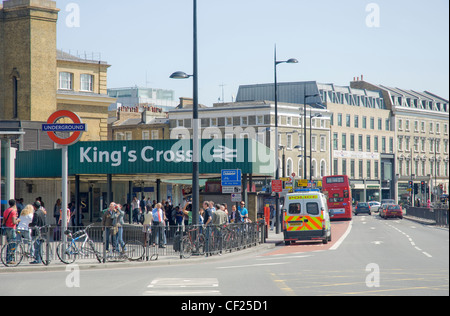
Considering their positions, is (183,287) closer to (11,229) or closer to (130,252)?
(130,252)

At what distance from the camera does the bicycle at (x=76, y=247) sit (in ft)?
70.4

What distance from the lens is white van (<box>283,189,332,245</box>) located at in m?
30.5

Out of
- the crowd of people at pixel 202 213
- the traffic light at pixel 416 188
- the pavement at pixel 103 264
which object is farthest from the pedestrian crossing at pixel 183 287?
the traffic light at pixel 416 188

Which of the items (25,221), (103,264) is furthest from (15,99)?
(103,264)

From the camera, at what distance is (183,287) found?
48.6ft

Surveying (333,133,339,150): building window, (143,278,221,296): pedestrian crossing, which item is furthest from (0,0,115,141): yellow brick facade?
(333,133,339,150): building window

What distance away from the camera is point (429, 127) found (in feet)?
379

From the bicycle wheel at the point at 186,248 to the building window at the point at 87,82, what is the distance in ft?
126

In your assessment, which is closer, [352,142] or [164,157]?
[164,157]

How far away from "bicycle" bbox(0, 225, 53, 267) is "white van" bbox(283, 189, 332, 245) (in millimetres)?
12427

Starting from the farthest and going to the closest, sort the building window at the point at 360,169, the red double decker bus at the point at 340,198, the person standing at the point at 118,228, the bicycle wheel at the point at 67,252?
the building window at the point at 360,169 < the red double decker bus at the point at 340,198 < the person standing at the point at 118,228 < the bicycle wheel at the point at 67,252

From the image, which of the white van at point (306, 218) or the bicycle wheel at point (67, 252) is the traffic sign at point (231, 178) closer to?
the white van at point (306, 218)

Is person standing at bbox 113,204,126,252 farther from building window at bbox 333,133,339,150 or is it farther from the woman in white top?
building window at bbox 333,133,339,150

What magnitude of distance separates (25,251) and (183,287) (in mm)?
7778
